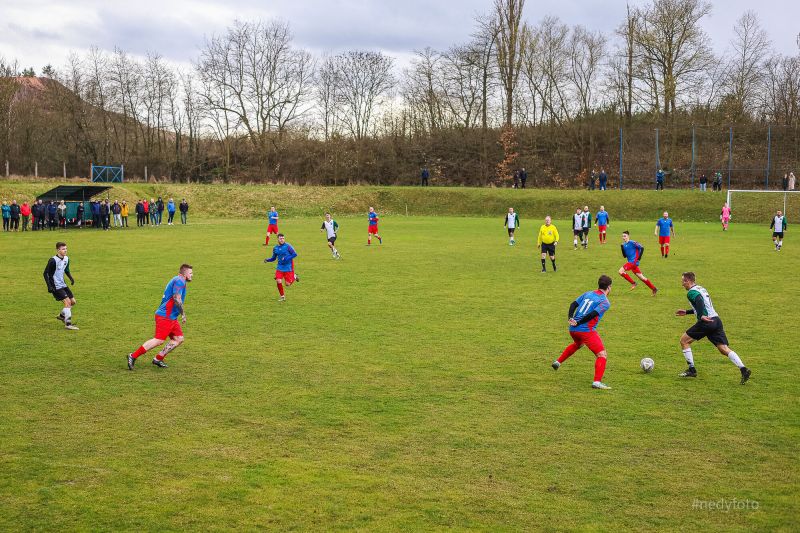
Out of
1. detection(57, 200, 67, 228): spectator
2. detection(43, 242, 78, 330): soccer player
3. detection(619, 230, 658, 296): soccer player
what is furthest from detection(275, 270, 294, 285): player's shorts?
detection(57, 200, 67, 228): spectator

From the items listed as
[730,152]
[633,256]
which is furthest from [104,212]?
[730,152]

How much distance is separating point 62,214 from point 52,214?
1.20 meters

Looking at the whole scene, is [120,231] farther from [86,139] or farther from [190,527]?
[190,527]

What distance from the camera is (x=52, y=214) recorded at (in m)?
48.9

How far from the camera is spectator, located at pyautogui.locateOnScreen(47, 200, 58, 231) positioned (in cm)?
4875

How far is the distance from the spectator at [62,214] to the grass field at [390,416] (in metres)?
30.6

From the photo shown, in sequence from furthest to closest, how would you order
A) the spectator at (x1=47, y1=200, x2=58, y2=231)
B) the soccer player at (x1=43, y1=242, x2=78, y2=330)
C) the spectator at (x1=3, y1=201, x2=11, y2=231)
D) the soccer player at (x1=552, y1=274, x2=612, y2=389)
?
1. the spectator at (x1=47, y1=200, x2=58, y2=231)
2. the spectator at (x1=3, y1=201, x2=11, y2=231)
3. the soccer player at (x1=43, y1=242, x2=78, y2=330)
4. the soccer player at (x1=552, y1=274, x2=612, y2=389)

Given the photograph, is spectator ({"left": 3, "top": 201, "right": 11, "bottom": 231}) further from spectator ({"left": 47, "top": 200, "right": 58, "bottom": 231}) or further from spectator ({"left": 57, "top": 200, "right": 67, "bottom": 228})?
spectator ({"left": 57, "top": 200, "right": 67, "bottom": 228})

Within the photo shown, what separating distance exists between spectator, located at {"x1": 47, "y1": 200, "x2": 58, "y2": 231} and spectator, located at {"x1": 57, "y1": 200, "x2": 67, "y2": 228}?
0.54 m

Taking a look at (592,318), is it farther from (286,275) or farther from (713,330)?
(286,275)

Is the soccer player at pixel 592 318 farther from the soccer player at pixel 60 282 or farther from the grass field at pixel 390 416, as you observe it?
the soccer player at pixel 60 282

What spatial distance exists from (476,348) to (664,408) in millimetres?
4839

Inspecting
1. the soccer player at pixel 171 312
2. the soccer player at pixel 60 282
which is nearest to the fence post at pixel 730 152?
the soccer player at pixel 60 282

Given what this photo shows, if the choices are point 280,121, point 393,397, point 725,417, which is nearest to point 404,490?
point 393,397
